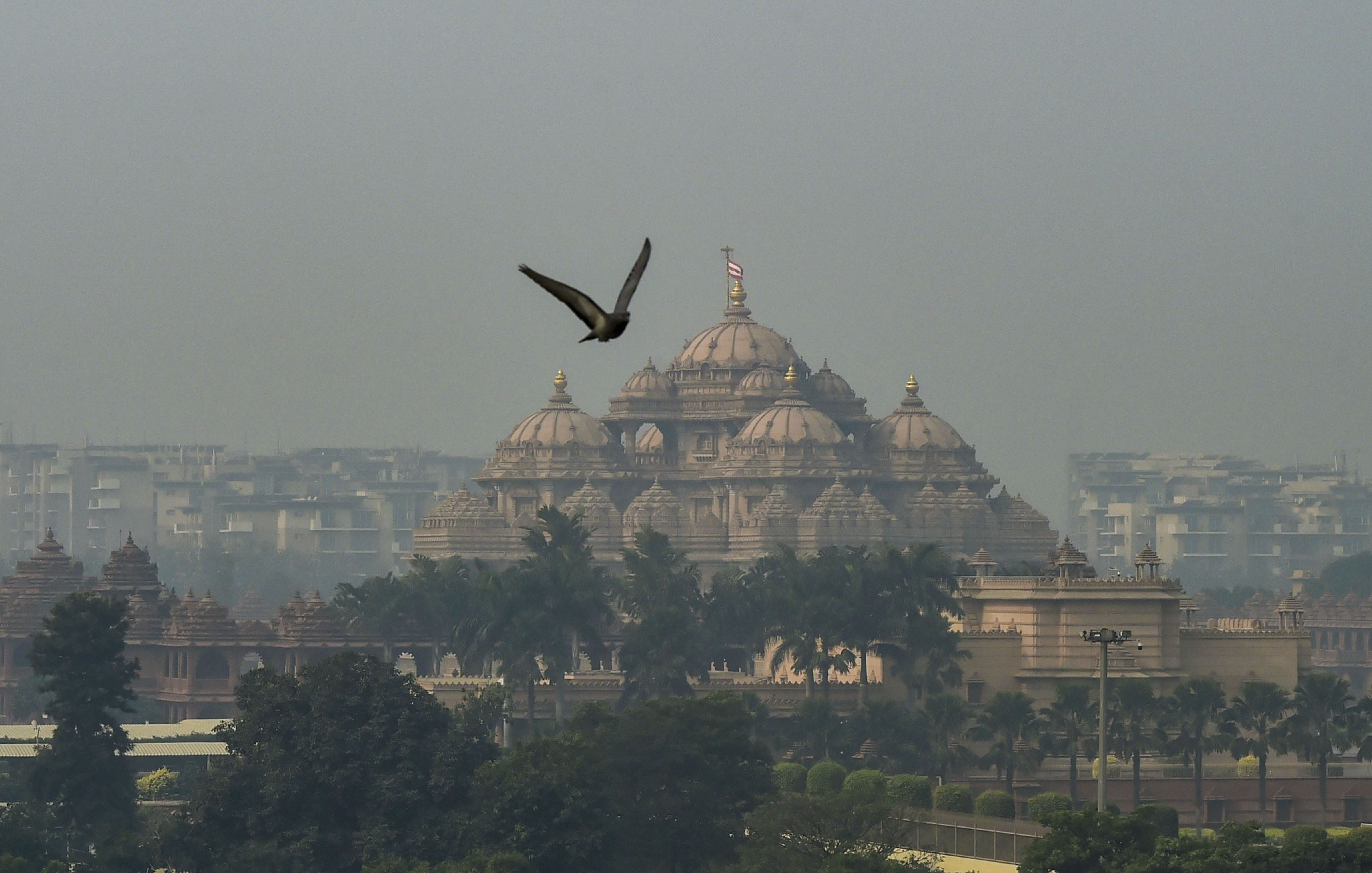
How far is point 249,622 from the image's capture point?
158125 millimetres

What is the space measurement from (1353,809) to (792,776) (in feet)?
62.3

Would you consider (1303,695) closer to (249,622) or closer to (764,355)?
(249,622)

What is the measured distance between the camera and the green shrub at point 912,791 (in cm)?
10506

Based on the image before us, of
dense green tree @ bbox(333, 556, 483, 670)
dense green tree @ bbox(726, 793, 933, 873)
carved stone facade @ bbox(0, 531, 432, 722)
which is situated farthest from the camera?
dense green tree @ bbox(333, 556, 483, 670)

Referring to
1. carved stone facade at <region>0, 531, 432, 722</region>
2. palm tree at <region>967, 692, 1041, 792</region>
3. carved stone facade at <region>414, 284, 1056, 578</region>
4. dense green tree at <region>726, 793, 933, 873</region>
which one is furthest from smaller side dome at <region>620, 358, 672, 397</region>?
dense green tree at <region>726, 793, 933, 873</region>

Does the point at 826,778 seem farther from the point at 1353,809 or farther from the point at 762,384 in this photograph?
the point at 762,384

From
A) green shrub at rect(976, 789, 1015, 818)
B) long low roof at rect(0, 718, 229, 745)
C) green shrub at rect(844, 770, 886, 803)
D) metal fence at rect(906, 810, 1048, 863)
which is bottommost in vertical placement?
metal fence at rect(906, 810, 1048, 863)

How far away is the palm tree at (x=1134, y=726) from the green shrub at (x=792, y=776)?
30.5 feet

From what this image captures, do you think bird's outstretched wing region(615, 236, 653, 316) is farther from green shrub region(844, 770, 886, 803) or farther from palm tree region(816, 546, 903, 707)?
palm tree region(816, 546, 903, 707)

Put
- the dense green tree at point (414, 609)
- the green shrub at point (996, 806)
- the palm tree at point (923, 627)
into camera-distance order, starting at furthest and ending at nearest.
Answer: the dense green tree at point (414, 609) < the palm tree at point (923, 627) < the green shrub at point (996, 806)

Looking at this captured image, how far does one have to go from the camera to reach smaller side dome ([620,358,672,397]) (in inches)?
7712

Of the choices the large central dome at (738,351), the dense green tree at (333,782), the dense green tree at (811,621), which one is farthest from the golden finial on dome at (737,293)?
the dense green tree at (333,782)

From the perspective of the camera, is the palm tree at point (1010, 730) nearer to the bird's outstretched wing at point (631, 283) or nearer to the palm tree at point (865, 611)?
the palm tree at point (865, 611)

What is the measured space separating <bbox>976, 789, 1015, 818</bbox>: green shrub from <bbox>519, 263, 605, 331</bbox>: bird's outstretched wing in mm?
62933
